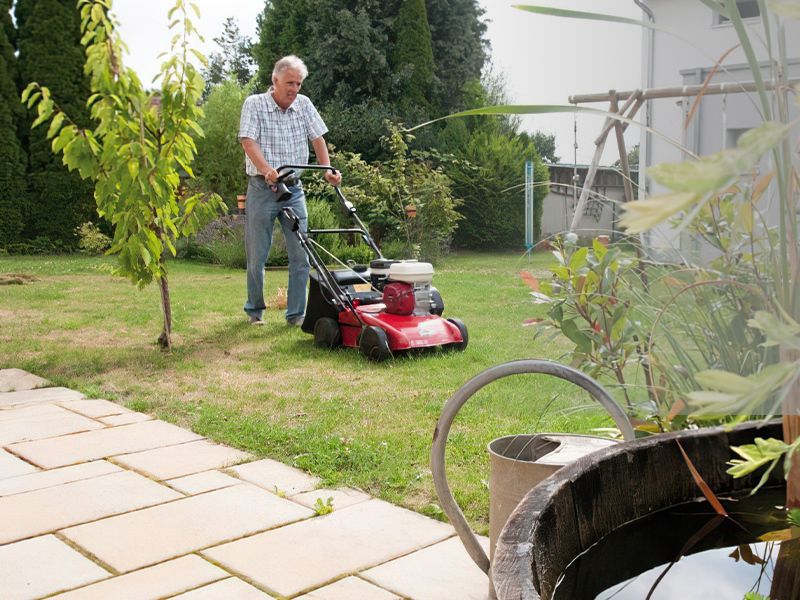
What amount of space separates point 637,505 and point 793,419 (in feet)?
0.68

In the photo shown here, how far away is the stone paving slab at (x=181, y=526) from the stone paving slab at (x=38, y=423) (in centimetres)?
104

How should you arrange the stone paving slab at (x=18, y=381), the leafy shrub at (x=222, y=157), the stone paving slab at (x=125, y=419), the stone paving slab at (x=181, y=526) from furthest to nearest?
the leafy shrub at (x=222, y=157)
the stone paving slab at (x=18, y=381)
the stone paving slab at (x=125, y=419)
the stone paving slab at (x=181, y=526)

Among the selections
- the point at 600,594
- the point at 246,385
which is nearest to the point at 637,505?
the point at 600,594

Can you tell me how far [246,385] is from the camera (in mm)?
4051

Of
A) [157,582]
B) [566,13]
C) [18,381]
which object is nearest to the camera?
[566,13]

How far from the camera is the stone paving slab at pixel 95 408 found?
142 inches

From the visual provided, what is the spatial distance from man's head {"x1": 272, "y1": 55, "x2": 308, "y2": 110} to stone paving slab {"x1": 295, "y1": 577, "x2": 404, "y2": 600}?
159 inches

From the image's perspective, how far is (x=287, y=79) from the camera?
5.45m

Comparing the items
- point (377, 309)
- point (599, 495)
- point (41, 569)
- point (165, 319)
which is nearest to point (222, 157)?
point (165, 319)

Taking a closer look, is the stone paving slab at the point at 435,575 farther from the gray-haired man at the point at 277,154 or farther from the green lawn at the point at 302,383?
the gray-haired man at the point at 277,154

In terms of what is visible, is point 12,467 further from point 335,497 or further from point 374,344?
point 374,344

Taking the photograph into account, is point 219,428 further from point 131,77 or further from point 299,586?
point 131,77

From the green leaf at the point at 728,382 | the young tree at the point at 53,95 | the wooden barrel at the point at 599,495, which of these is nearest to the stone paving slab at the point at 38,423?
the wooden barrel at the point at 599,495

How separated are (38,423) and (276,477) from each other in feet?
4.28
